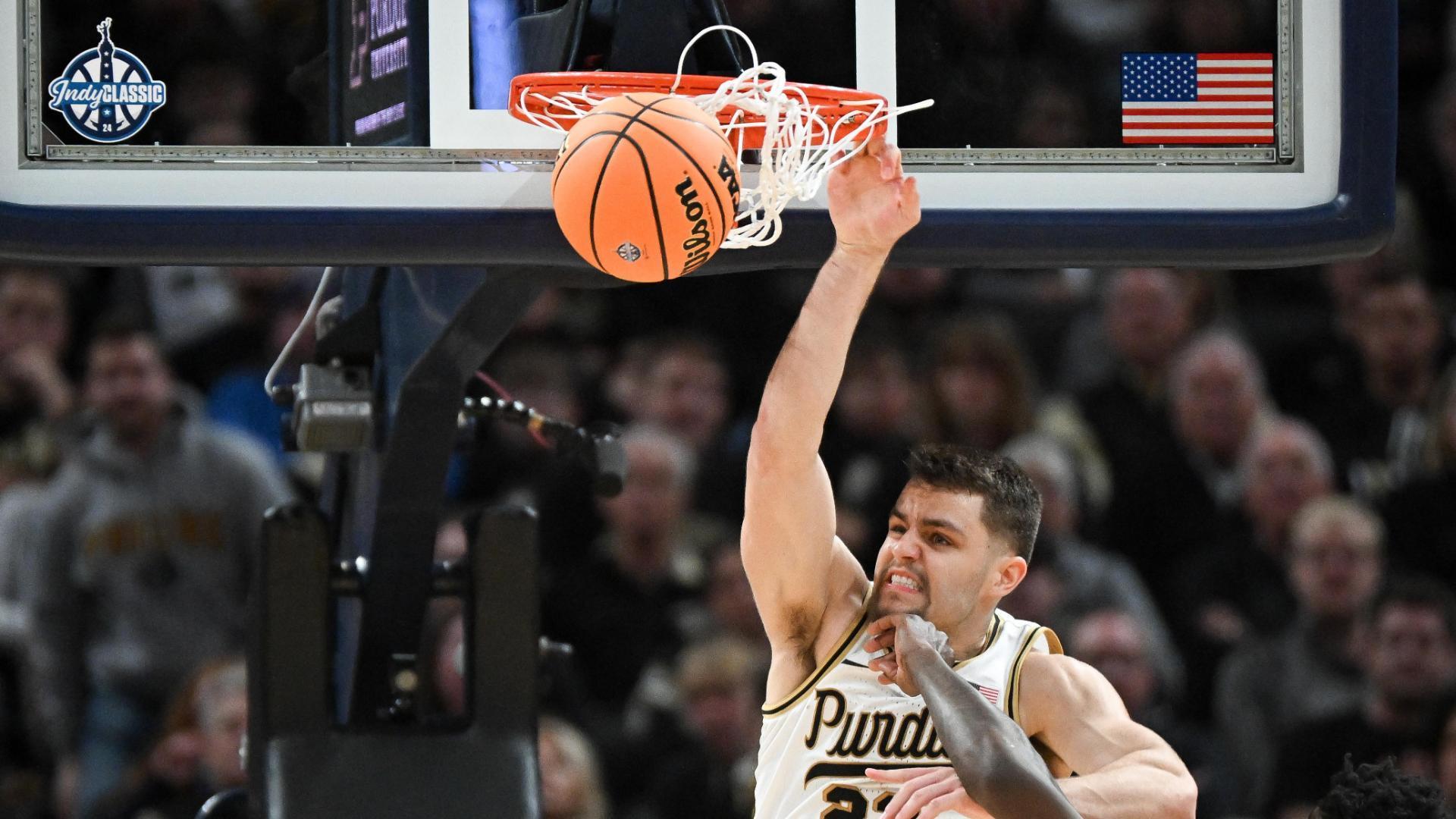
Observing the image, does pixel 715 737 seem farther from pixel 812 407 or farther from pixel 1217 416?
pixel 812 407

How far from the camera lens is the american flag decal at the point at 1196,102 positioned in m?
3.55

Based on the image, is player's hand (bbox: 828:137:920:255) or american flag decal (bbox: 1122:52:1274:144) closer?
player's hand (bbox: 828:137:920:255)

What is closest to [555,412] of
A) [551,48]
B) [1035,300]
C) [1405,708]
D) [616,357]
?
[616,357]

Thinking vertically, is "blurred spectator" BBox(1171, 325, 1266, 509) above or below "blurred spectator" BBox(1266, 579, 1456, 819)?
above

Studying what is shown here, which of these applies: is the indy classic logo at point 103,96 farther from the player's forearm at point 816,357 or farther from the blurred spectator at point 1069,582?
the blurred spectator at point 1069,582

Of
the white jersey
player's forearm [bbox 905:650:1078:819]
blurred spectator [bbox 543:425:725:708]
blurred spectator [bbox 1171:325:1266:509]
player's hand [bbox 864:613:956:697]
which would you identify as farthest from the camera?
blurred spectator [bbox 1171:325:1266:509]

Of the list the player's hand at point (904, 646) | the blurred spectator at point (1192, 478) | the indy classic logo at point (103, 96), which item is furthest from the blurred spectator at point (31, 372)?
the player's hand at point (904, 646)

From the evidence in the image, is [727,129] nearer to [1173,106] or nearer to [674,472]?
[1173,106]

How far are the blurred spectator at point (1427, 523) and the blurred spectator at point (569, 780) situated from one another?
8.46 feet

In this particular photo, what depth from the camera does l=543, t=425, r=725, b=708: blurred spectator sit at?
20.2ft

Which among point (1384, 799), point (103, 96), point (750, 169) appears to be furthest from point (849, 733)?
point (103, 96)

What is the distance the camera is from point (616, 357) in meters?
6.86

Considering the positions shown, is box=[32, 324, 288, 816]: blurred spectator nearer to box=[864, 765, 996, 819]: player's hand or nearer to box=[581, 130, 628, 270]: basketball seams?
box=[864, 765, 996, 819]: player's hand

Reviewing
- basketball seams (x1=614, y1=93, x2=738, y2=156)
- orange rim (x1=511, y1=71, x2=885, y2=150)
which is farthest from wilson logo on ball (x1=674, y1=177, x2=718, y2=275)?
orange rim (x1=511, y1=71, x2=885, y2=150)
